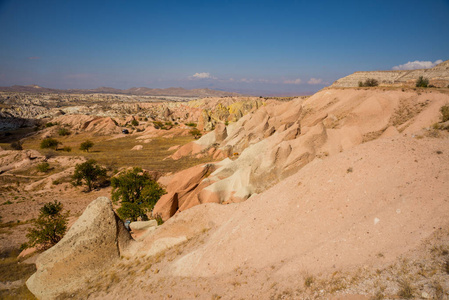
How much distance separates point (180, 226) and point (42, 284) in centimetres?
932

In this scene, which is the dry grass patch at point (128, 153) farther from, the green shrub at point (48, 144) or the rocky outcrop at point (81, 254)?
the rocky outcrop at point (81, 254)

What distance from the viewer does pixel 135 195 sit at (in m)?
25.7

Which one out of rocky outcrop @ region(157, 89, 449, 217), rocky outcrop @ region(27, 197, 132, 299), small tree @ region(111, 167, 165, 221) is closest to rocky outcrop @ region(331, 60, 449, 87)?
rocky outcrop @ region(157, 89, 449, 217)

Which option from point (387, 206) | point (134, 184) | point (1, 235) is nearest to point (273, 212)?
point (387, 206)

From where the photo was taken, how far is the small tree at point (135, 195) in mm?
21778

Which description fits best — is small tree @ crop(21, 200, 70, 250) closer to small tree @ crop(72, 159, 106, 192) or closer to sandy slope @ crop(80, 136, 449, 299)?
sandy slope @ crop(80, 136, 449, 299)

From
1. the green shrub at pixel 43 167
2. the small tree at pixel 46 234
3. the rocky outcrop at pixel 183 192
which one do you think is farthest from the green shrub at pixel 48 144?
the rocky outcrop at pixel 183 192

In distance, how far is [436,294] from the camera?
5125 mm

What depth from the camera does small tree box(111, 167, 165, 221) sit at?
21778mm

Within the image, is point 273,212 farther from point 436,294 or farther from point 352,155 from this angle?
point 436,294

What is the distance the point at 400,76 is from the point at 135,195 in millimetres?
78882

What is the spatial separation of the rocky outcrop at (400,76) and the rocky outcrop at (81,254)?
162 ft

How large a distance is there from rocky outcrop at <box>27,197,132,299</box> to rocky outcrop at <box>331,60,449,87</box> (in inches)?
1947

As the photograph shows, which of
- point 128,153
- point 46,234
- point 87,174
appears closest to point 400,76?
point 128,153
